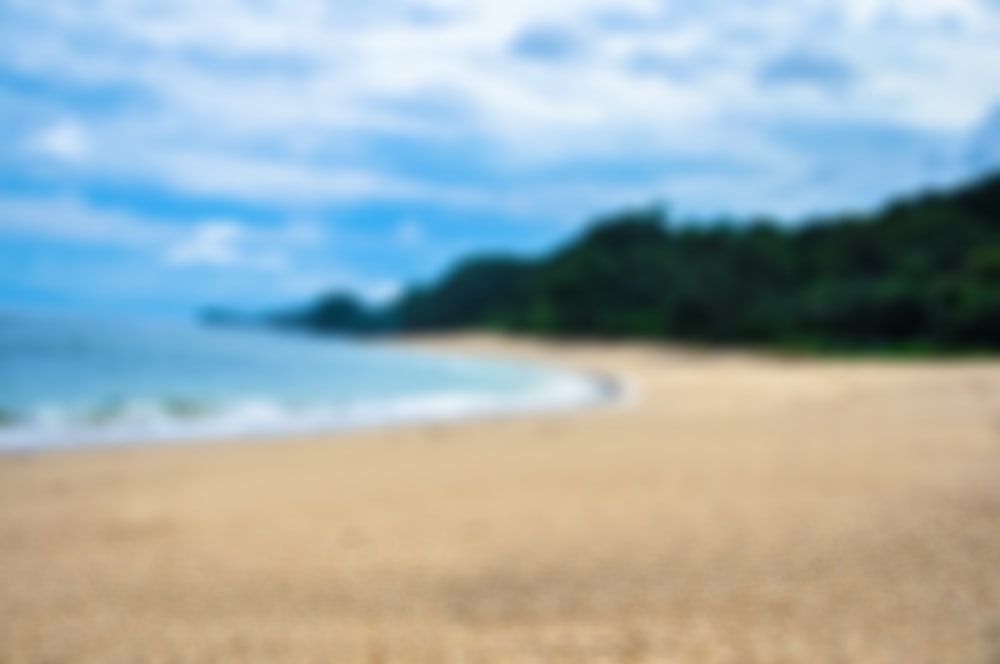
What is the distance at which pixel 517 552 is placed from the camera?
20.6 ft

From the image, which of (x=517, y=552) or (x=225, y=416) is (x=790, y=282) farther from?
(x=517, y=552)

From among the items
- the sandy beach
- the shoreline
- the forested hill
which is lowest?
the shoreline

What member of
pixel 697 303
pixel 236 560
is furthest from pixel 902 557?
pixel 697 303

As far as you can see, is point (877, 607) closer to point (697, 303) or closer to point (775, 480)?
point (775, 480)

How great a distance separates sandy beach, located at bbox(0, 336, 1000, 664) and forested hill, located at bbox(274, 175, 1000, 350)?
83.3ft

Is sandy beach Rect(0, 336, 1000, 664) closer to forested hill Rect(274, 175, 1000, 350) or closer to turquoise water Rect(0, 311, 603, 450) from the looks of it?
turquoise water Rect(0, 311, 603, 450)

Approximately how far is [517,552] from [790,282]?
163 feet

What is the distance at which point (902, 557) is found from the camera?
5500mm

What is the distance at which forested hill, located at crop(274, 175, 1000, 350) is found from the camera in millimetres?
35875

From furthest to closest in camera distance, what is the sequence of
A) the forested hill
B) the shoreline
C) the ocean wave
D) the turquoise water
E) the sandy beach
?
the forested hill
the turquoise water
the ocean wave
the shoreline
the sandy beach

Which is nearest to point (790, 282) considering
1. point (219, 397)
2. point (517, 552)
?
point (219, 397)

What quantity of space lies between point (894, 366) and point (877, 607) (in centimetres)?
2598

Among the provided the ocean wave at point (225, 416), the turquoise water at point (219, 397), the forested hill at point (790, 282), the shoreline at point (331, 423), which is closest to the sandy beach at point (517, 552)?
the shoreline at point (331, 423)

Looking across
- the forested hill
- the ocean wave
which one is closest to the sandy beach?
the ocean wave
